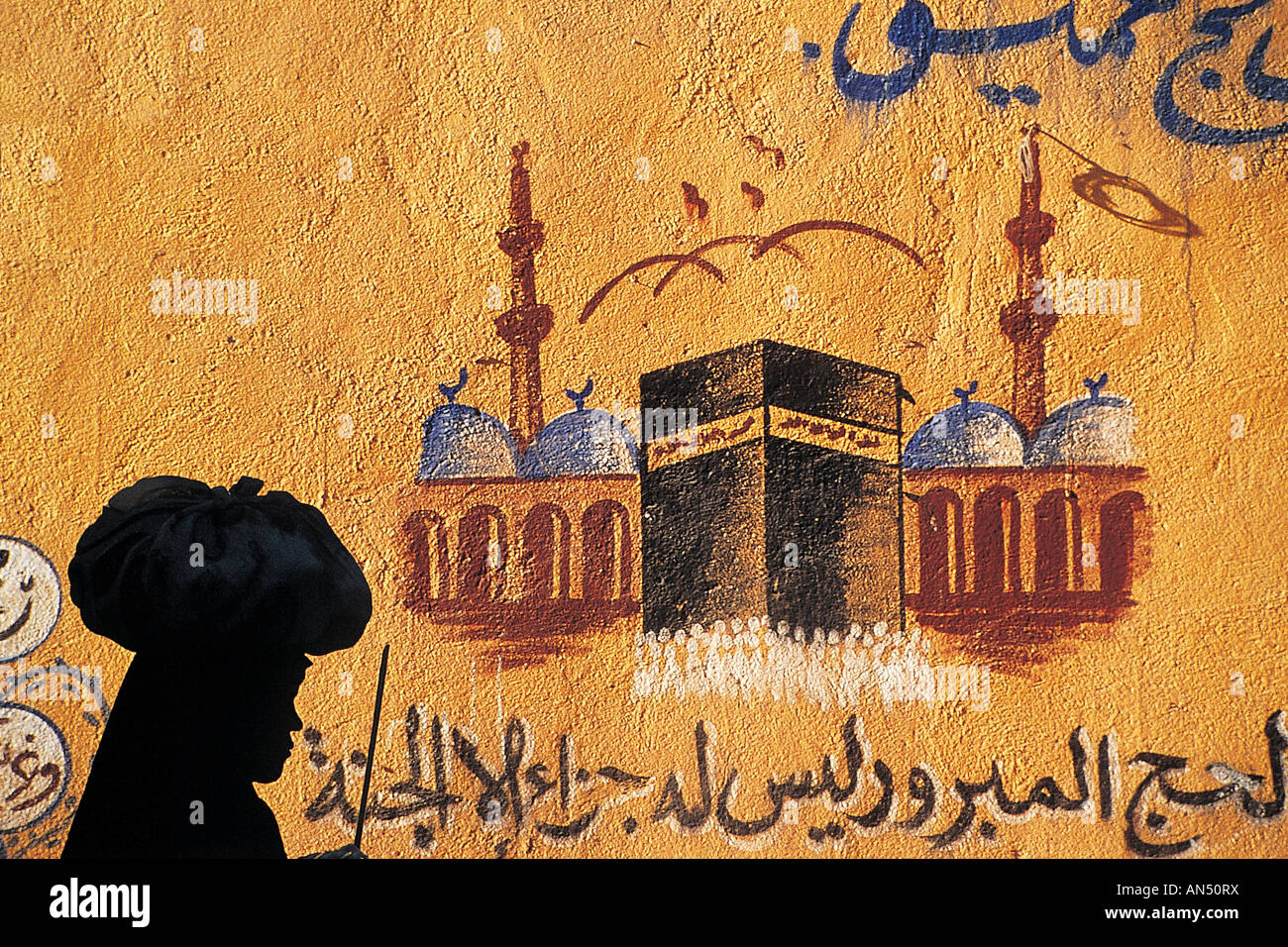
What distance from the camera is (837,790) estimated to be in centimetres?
318

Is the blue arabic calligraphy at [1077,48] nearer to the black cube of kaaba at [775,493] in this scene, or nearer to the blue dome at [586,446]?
the black cube of kaaba at [775,493]

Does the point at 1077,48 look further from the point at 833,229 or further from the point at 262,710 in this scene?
the point at 262,710

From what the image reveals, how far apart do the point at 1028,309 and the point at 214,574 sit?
2160mm

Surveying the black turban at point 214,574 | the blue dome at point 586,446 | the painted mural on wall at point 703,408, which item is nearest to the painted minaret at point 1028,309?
the painted mural on wall at point 703,408

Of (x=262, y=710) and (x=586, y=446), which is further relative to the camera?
(x=586, y=446)

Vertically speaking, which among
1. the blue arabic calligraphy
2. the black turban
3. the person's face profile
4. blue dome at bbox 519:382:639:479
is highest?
the blue arabic calligraphy

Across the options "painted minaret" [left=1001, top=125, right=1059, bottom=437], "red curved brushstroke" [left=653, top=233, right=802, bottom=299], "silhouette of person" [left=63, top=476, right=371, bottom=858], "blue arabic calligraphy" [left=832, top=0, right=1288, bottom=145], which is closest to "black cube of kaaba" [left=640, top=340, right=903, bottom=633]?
"red curved brushstroke" [left=653, top=233, right=802, bottom=299]

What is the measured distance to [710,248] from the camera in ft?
10.8

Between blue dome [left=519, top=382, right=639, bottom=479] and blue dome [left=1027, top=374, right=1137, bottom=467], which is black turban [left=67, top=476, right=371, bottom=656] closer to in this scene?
blue dome [left=519, top=382, right=639, bottom=479]

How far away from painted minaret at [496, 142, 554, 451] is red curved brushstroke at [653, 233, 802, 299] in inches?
12.1

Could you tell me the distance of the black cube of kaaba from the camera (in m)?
3.22

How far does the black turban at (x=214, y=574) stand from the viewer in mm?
3016

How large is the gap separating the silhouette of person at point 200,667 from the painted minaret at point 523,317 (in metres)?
0.62

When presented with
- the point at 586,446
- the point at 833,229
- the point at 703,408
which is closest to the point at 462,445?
the point at 586,446
